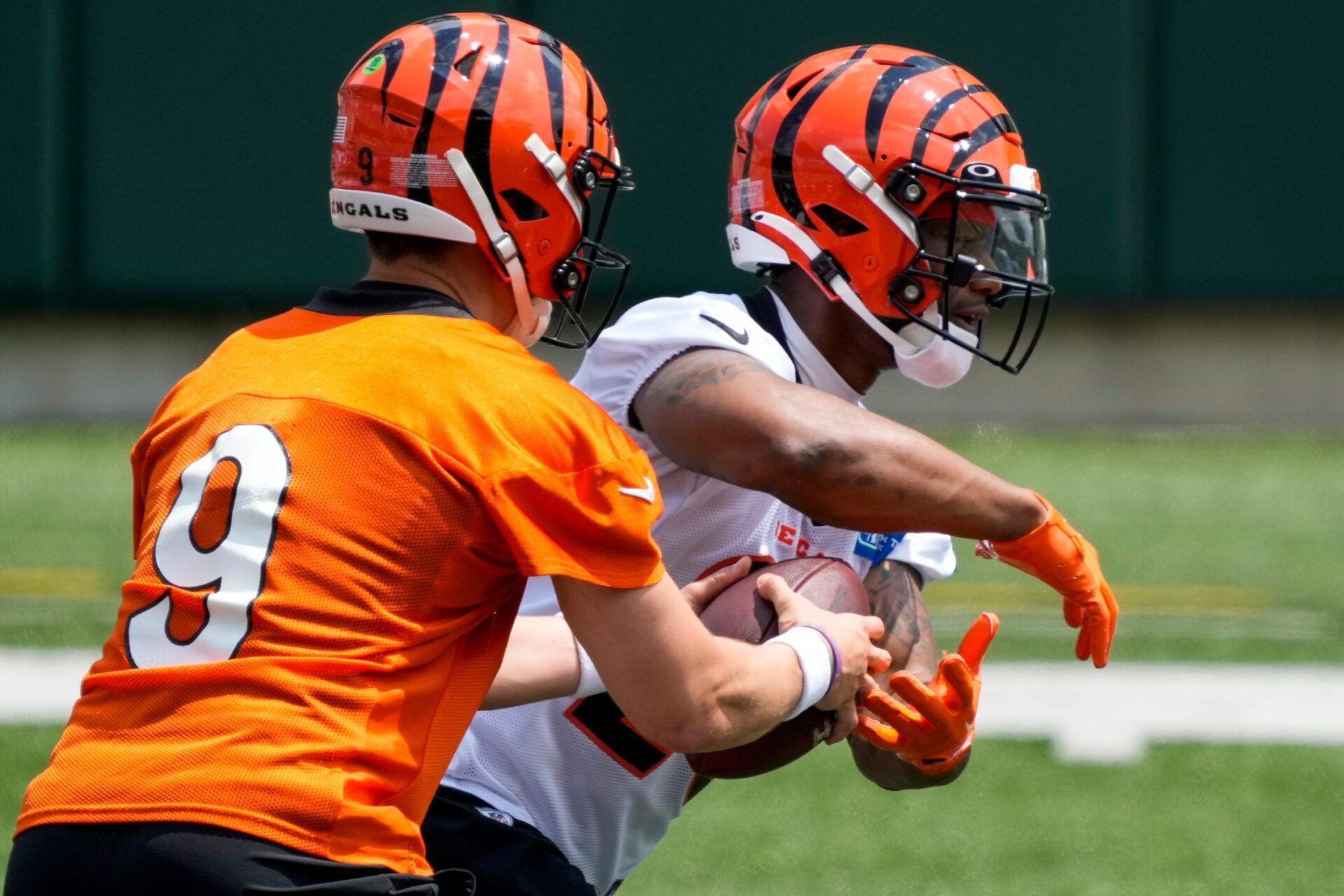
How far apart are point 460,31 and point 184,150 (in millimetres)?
9192

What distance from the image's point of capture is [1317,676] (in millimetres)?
6500

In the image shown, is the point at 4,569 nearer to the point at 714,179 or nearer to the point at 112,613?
the point at 112,613

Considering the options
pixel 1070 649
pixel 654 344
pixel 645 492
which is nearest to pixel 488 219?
pixel 654 344

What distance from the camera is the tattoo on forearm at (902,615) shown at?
305 cm

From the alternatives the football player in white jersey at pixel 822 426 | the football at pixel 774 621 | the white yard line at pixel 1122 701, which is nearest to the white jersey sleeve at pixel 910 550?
the football player in white jersey at pixel 822 426

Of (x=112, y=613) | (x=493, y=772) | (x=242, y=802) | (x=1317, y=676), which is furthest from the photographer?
(x=112, y=613)

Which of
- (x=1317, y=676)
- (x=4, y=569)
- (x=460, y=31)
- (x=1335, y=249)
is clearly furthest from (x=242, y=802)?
(x=1335, y=249)

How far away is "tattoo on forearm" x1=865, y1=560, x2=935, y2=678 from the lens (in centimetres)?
305

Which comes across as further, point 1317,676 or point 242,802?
point 1317,676

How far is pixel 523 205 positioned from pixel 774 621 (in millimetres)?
728

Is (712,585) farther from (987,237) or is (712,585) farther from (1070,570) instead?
(987,237)

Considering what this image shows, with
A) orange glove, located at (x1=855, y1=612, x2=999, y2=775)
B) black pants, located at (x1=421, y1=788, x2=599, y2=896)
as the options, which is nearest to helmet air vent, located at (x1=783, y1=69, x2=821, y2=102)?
orange glove, located at (x1=855, y1=612, x2=999, y2=775)

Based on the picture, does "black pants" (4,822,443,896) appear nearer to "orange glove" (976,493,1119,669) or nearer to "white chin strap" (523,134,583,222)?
"white chin strap" (523,134,583,222)

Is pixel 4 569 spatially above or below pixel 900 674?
below
